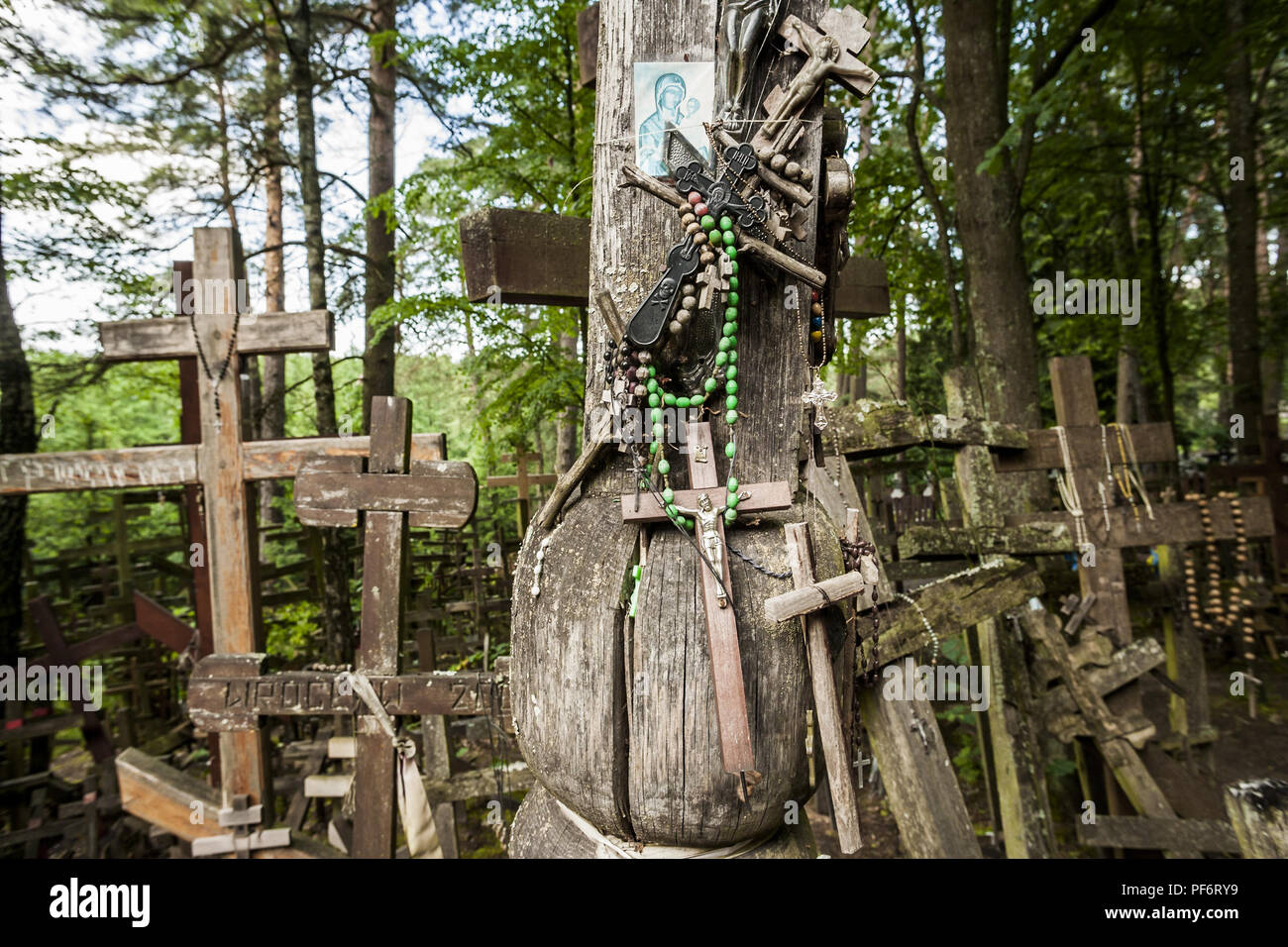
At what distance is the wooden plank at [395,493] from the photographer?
295 centimetres

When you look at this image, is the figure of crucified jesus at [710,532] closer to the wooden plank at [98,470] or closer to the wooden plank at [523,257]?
the wooden plank at [523,257]

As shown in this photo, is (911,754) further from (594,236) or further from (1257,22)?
(1257,22)

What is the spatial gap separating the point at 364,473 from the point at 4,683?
4.69m

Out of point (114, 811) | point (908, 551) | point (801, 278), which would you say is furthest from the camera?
point (114, 811)

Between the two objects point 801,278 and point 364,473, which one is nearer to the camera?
point 801,278

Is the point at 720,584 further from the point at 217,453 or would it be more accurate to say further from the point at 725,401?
the point at 217,453

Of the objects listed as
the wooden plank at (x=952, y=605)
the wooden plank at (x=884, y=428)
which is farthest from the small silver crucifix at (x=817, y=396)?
the wooden plank at (x=952, y=605)

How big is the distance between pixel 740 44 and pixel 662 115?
25 cm

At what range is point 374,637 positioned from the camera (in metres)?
3.01

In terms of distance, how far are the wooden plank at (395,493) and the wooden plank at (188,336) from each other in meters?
0.68

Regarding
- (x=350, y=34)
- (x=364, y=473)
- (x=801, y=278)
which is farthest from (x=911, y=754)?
(x=350, y=34)

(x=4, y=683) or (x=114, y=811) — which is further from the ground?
(x=4, y=683)

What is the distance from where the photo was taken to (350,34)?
8.83 meters
